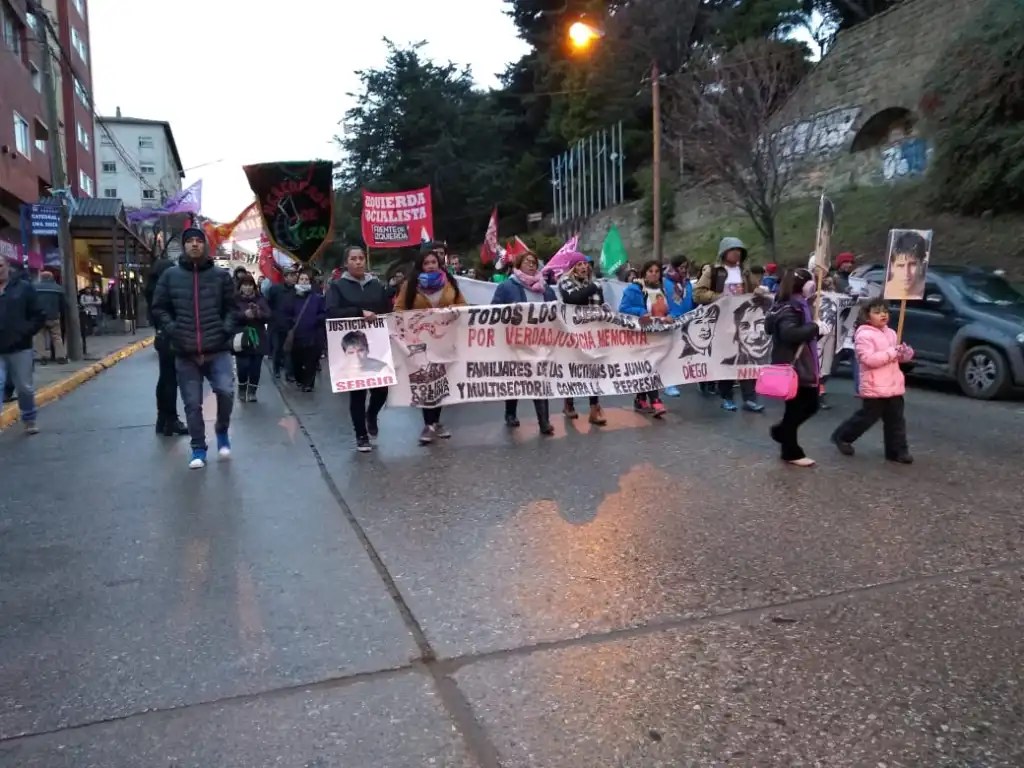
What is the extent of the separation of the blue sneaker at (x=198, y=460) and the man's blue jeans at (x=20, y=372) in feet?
9.55

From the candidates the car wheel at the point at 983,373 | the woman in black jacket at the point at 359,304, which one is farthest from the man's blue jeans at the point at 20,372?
the car wheel at the point at 983,373

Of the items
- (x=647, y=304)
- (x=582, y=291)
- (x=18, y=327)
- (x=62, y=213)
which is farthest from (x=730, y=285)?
(x=62, y=213)

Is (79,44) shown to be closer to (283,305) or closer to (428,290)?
(283,305)

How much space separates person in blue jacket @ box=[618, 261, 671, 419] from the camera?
30.2ft

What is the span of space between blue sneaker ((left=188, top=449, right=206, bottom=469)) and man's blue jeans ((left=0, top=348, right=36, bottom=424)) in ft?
9.55

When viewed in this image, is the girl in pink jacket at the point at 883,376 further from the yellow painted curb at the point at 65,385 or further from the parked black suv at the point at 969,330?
the yellow painted curb at the point at 65,385

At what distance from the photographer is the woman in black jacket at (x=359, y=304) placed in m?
7.77

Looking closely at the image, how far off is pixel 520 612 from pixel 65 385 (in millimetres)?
11617

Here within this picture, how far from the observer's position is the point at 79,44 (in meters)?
47.4

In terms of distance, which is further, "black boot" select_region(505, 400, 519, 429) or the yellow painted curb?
the yellow painted curb

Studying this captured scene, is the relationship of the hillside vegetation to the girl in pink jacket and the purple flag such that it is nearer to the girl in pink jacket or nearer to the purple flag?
the girl in pink jacket

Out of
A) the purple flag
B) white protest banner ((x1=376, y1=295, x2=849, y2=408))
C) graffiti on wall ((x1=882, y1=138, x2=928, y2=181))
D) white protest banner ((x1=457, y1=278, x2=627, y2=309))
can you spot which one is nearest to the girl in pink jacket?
white protest banner ((x1=376, y1=295, x2=849, y2=408))

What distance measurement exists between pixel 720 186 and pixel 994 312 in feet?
69.8

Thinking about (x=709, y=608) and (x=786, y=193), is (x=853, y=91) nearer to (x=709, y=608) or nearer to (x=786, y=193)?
(x=786, y=193)
